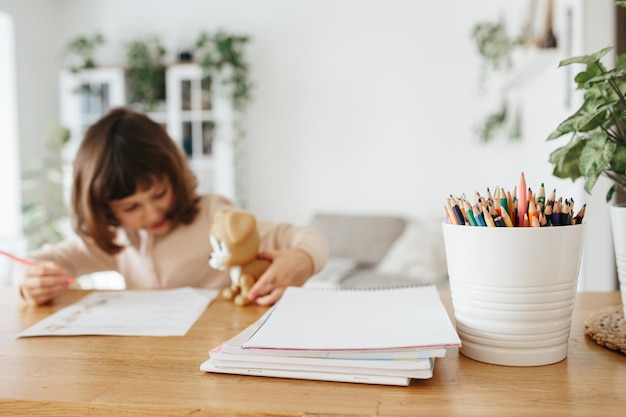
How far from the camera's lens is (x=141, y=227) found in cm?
149

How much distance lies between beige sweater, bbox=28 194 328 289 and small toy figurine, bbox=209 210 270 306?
379 millimetres

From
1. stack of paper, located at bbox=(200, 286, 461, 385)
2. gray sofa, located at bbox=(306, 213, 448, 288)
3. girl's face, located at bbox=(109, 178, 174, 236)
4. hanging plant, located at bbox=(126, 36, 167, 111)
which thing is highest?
hanging plant, located at bbox=(126, 36, 167, 111)

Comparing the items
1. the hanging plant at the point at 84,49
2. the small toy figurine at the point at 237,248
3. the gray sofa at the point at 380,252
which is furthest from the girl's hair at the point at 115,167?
the hanging plant at the point at 84,49

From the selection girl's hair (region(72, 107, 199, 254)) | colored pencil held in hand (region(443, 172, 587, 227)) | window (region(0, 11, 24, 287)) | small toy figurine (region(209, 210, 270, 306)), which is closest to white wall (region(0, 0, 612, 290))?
window (region(0, 11, 24, 287))

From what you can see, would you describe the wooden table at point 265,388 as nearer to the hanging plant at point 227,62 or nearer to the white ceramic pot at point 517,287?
the white ceramic pot at point 517,287

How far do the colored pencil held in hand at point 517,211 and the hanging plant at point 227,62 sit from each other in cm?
338

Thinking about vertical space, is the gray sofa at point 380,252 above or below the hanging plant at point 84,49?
below

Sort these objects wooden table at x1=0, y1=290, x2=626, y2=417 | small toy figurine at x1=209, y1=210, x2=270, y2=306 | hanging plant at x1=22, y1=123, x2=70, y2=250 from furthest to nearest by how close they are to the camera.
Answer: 1. hanging plant at x1=22, y1=123, x2=70, y2=250
2. small toy figurine at x1=209, y1=210, x2=270, y2=306
3. wooden table at x1=0, y1=290, x2=626, y2=417

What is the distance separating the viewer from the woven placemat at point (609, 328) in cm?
74

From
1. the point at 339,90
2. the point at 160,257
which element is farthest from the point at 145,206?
the point at 339,90

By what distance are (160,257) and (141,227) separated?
116 mm

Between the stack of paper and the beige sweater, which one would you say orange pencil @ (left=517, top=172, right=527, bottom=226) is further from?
the beige sweater

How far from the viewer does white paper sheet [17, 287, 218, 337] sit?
35.2 inches

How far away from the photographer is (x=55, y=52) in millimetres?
4320
